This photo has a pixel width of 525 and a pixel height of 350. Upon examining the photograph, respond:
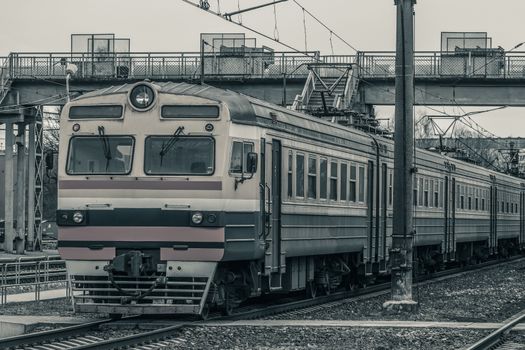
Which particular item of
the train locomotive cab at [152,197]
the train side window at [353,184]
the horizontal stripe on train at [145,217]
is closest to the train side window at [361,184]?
the train side window at [353,184]

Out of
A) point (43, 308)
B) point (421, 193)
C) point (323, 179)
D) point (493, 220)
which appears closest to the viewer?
point (43, 308)

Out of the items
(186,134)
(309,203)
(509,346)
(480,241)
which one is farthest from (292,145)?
(480,241)

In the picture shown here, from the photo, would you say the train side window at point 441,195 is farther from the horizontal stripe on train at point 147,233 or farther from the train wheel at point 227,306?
the horizontal stripe on train at point 147,233

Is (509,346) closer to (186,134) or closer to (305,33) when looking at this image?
(186,134)

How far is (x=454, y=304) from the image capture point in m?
22.1

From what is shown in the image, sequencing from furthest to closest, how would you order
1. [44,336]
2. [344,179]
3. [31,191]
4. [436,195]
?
1. [31,191]
2. [436,195]
3. [344,179]
4. [44,336]

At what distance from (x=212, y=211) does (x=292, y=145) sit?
3.19 m

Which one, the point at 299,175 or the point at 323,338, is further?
the point at 299,175

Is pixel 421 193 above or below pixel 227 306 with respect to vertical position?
above

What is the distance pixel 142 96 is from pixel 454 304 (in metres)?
7.89

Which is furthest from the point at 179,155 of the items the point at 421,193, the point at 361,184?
the point at 421,193

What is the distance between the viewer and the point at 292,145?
1966 cm

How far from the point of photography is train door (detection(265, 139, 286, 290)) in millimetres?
18609

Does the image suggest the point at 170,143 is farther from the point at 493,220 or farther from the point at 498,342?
the point at 493,220
